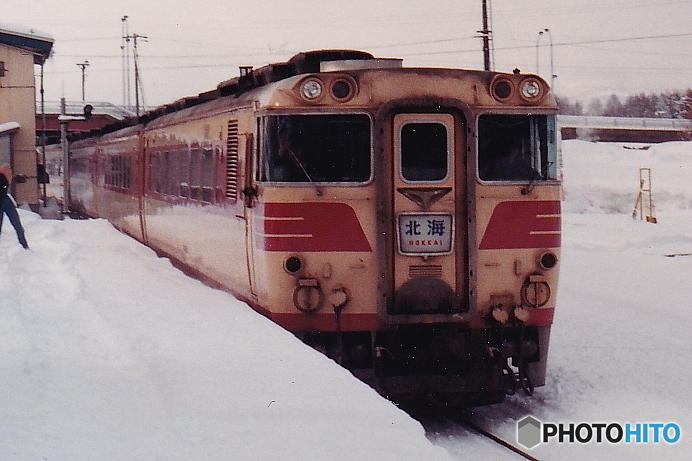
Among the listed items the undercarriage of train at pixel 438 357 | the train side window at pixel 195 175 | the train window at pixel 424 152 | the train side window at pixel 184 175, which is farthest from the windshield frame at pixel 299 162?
the train side window at pixel 184 175

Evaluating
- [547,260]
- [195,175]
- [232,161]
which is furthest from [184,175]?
[547,260]

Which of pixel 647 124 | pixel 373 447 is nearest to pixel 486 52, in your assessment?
pixel 373 447

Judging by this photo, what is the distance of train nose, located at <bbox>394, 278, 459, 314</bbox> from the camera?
299 inches

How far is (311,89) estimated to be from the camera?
761 cm

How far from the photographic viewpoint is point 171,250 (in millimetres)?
13008

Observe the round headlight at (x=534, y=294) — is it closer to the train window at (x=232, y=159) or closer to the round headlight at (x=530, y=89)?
the round headlight at (x=530, y=89)

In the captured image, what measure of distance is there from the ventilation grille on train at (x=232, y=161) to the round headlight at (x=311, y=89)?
1347mm

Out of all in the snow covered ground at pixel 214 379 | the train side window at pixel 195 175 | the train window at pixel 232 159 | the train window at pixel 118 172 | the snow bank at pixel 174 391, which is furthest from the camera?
the train window at pixel 118 172

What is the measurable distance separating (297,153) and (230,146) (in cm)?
149

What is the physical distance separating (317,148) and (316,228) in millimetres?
663

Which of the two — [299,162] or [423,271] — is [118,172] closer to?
Result: [299,162]

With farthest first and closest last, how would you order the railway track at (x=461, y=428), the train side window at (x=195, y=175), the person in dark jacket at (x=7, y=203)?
the person in dark jacket at (x=7, y=203) → the train side window at (x=195, y=175) → the railway track at (x=461, y=428)

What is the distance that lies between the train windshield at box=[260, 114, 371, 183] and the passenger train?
1 centimetres

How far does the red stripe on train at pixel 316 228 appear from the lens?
758 cm
